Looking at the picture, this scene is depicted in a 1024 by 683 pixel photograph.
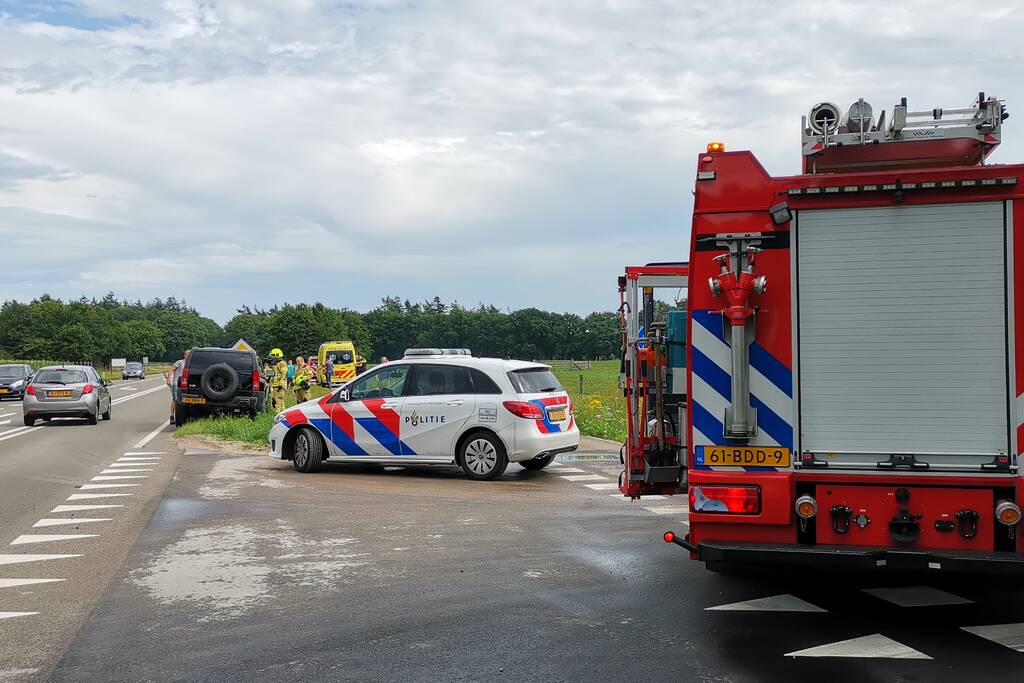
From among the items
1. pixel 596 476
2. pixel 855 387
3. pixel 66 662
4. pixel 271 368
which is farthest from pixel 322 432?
pixel 271 368

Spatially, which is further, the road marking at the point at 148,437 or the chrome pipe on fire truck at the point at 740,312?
the road marking at the point at 148,437

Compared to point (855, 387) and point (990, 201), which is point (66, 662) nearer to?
point (855, 387)

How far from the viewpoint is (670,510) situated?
34.4ft

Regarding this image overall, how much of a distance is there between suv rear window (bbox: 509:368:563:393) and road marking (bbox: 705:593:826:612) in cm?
677

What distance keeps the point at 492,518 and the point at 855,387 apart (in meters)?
5.17

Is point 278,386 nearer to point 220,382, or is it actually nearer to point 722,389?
point 220,382

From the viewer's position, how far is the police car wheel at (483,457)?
43.1 ft

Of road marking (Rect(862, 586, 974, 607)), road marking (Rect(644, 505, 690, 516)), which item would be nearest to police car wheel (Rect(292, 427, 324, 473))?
road marking (Rect(644, 505, 690, 516))

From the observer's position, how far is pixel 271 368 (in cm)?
2961

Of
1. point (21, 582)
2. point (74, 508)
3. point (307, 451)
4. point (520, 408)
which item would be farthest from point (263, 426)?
point (21, 582)

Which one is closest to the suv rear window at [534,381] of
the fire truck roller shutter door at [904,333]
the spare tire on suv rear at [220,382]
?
the fire truck roller shutter door at [904,333]

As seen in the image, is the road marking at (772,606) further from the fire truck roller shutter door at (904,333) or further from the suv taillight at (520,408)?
the suv taillight at (520,408)

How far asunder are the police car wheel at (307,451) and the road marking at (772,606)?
878cm

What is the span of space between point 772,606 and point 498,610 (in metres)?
1.79
